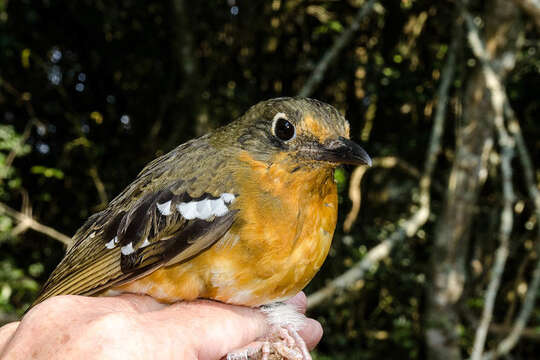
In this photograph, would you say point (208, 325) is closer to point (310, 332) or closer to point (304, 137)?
point (310, 332)

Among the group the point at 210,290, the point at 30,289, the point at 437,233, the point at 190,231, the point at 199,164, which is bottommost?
the point at 30,289

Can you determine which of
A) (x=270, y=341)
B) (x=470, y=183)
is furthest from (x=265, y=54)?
(x=270, y=341)

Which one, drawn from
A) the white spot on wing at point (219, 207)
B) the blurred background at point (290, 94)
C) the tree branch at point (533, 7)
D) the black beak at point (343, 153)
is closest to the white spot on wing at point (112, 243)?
the white spot on wing at point (219, 207)

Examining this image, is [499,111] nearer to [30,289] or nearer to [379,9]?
[379,9]

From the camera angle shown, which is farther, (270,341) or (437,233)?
(437,233)

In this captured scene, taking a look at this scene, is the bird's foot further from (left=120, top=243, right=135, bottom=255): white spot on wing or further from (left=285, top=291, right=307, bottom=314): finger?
(left=120, top=243, right=135, bottom=255): white spot on wing

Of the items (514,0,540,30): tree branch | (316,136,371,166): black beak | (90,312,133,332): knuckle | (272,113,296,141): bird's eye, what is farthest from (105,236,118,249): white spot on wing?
(514,0,540,30): tree branch

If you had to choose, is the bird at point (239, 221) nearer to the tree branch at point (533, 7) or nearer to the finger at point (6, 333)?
the finger at point (6, 333)
